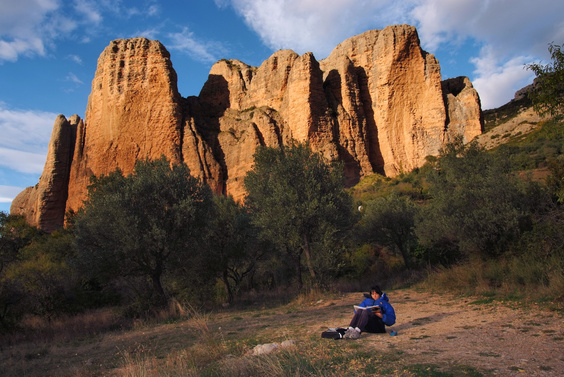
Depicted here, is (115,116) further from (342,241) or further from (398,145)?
(342,241)

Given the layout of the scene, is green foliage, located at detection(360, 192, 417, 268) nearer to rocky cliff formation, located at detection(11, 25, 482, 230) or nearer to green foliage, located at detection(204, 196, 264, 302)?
green foliage, located at detection(204, 196, 264, 302)

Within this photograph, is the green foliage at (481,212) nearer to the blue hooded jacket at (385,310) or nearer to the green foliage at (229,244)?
the green foliage at (229,244)

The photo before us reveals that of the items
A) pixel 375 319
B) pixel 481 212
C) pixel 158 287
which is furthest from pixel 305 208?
pixel 375 319

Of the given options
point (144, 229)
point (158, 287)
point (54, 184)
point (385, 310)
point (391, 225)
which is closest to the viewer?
point (385, 310)

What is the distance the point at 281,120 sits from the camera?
4606cm

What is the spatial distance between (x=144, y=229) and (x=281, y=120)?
35439 mm

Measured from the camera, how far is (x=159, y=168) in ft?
46.7

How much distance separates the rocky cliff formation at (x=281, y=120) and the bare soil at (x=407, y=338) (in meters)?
32.7

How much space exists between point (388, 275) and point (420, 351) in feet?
55.6

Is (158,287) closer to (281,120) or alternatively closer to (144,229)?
(144,229)

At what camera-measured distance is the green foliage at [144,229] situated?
12.3 meters

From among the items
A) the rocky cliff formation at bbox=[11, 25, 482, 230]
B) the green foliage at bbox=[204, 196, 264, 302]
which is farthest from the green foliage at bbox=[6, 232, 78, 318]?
the rocky cliff formation at bbox=[11, 25, 482, 230]

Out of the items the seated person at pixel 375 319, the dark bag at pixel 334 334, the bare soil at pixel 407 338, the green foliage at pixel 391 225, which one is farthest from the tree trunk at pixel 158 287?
the green foliage at pixel 391 225

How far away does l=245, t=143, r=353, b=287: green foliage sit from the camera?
539 inches
